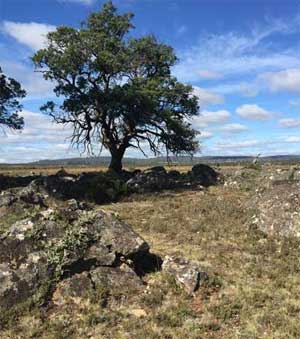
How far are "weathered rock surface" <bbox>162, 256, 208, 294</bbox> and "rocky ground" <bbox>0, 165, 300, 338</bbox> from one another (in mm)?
25

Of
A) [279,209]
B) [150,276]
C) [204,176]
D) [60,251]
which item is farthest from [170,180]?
[60,251]

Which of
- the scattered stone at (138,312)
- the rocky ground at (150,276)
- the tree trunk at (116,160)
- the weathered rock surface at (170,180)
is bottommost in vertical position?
the scattered stone at (138,312)

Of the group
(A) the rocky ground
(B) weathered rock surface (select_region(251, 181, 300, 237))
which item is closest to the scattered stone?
(A) the rocky ground

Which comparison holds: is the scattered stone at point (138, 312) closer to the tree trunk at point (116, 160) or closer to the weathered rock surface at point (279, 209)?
the weathered rock surface at point (279, 209)

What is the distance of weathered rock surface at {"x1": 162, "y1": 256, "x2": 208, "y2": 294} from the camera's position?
10.8 m

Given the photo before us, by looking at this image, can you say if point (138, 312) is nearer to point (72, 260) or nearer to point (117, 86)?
point (72, 260)

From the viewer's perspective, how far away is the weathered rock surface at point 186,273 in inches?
424

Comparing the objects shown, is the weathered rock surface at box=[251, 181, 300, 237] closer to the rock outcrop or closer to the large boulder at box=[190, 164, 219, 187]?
the rock outcrop

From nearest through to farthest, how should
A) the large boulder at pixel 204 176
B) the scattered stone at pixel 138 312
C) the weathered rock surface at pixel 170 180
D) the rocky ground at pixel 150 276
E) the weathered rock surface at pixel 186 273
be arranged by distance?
the rocky ground at pixel 150 276 → the scattered stone at pixel 138 312 → the weathered rock surface at pixel 186 273 → the weathered rock surface at pixel 170 180 → the large boulder at pixel 204 176

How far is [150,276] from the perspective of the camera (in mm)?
11648

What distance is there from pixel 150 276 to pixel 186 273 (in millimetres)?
1050

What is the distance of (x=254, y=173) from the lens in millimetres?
33156

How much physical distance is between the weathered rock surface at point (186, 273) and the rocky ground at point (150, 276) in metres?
0.03

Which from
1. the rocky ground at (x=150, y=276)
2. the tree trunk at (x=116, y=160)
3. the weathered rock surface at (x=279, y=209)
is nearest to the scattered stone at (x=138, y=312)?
the rocky ground at (x=150, y=276)
